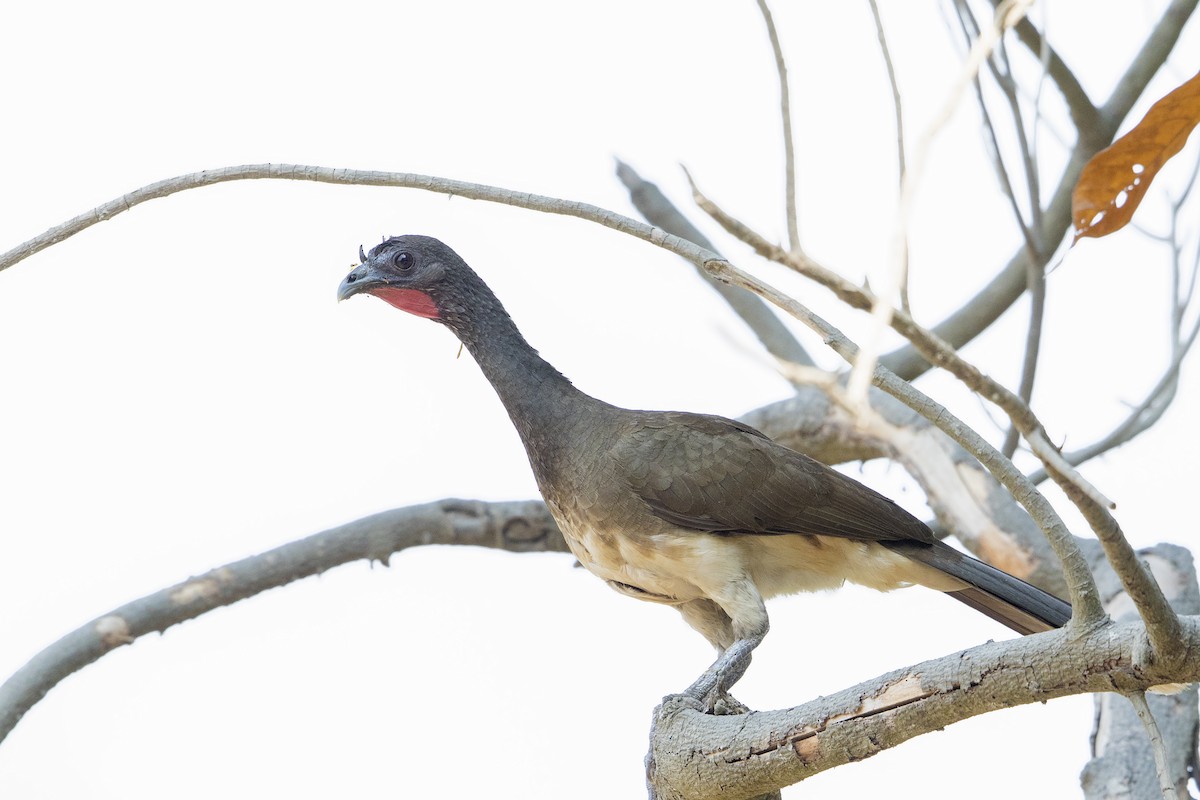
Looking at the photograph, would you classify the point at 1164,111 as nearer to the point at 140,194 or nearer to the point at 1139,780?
the point at 140,194

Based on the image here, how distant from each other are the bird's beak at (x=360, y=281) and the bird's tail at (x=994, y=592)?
170 centimetres

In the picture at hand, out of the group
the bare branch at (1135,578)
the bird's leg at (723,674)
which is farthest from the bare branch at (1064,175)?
the bare branch at (1135,578)

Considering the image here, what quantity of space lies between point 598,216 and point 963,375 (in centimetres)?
80

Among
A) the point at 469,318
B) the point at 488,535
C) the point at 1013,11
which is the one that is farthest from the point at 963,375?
the point at 488,535

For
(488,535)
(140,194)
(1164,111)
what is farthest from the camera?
(488,535)

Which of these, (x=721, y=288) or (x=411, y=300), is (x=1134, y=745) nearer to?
(x=411, y=300)

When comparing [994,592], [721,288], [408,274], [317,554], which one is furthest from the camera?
[721,288]

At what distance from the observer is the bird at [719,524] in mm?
3305

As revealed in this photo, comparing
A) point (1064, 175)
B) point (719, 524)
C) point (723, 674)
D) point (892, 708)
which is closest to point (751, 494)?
point (719, 524)

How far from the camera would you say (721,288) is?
612 cm

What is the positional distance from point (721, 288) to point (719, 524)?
2934mm

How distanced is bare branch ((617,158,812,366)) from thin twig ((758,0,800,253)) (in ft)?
12.5

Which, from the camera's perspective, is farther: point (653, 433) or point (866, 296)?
point (653, 433)

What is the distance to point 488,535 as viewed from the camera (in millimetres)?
5188
